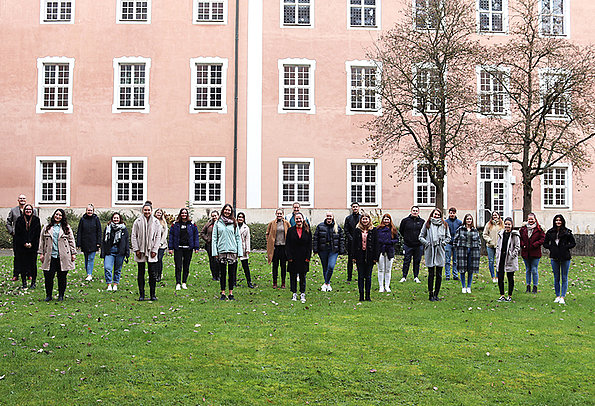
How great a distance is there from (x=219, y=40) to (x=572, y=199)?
17712 millimetres

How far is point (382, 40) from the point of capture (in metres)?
31.2

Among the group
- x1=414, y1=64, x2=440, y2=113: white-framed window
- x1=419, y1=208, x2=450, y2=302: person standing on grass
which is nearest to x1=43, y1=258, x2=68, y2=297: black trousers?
x1=419, y1=208, x2=450, y2=302: person standing on grass

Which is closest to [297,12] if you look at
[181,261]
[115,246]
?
[181,261]

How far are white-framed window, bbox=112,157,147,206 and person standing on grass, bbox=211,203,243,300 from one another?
17685mm

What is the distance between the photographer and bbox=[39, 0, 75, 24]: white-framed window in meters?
31.8

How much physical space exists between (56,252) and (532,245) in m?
10.3

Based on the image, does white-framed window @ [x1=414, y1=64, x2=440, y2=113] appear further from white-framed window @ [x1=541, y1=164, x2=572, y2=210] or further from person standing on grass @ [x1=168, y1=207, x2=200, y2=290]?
person standing on grass @ [x1=168, y1=207, x2=200, y2=290]

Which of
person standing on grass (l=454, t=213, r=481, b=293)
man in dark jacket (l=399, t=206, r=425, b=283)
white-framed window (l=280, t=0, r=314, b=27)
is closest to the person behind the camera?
person standing on grass (l=454, t=213, r=481, b=293)

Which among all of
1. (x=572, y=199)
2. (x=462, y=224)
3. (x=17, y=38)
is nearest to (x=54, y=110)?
(x=17, y=38)

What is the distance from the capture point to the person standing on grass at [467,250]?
53.0 ft

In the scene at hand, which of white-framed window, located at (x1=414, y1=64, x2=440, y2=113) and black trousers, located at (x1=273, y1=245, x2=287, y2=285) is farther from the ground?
white-framed window, located at (x1=414, y1=64, x2=440, y2=113)

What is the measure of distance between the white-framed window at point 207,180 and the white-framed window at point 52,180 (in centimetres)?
558

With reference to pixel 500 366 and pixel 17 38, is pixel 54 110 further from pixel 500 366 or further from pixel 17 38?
pixel 500 366

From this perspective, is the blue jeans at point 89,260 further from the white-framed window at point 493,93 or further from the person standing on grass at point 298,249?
the white-framed window at point 493,93
